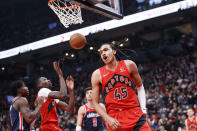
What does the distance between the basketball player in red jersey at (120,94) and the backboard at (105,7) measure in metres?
2.00

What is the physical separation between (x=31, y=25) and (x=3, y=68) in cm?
444

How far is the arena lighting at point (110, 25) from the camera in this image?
1481cm

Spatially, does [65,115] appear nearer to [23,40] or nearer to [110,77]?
[23,40]

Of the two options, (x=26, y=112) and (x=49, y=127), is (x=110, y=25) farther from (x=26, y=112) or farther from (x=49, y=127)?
(x=26, y=112)

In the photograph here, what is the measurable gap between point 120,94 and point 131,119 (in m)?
0.36

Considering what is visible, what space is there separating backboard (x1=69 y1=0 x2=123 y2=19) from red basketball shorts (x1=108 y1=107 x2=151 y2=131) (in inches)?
107

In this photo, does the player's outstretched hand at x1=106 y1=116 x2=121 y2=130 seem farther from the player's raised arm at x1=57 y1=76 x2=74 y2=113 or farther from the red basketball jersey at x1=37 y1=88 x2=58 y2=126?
the red basketball jersey at x1=37 y1=88 x2=58 y2=126

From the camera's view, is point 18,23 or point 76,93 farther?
point 18,23

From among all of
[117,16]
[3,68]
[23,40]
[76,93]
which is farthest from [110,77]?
[3,68]

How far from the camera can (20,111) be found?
3729mm

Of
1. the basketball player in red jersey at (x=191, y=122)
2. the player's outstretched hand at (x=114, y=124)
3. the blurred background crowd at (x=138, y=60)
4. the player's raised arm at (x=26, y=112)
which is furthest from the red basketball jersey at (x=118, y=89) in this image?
the blurred background crowd at (x=138, y=60)

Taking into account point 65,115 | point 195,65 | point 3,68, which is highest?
point 3,68

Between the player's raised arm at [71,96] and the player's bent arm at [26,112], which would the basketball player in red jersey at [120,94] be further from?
the player's raised arm at [71,96]

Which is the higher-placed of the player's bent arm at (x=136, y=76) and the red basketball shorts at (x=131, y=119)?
the player's bent arm at (x=136, y=76)
